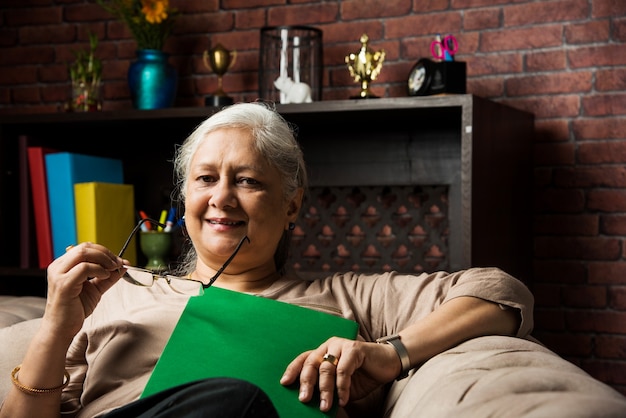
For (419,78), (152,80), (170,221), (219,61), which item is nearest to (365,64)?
(419,78)

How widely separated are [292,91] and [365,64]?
0.81ft

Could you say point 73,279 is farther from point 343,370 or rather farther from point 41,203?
point 41,203

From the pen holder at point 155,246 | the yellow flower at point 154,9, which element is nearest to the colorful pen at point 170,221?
the pen holder at point 155,246

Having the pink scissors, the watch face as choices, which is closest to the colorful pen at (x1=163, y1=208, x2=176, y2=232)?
the watch face

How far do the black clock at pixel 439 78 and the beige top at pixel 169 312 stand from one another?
0.78 m

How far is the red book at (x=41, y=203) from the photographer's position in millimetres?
2797

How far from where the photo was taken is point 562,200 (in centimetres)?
256

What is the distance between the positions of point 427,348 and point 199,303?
0.44 meters

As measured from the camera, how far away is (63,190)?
276cm

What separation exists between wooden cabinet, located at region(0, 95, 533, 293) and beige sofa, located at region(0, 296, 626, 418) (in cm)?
76

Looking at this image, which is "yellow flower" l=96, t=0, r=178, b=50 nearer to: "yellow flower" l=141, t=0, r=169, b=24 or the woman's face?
"yellow flower" l=141, t=0, r=169, b=24

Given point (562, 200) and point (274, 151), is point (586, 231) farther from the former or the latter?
point (274, 151)

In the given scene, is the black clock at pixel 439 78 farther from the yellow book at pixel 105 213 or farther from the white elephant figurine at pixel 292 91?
the yellow book at pixel 105 213

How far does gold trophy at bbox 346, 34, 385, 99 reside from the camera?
254cm
